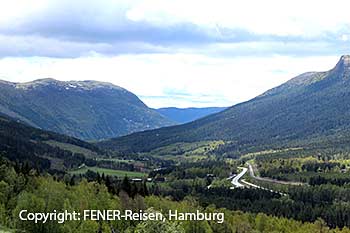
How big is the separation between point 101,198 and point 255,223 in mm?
57895

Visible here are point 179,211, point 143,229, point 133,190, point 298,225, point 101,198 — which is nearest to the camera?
point 143,229

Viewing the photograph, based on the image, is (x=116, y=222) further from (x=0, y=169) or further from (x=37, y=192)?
(x=0, y=169)

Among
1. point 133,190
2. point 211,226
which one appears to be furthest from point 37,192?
point 211,226

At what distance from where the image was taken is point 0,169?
147 m

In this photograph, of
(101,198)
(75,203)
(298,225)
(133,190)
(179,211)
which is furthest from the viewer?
(298,225)

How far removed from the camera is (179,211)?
529 feet

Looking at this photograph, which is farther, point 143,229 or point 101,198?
point 101,198

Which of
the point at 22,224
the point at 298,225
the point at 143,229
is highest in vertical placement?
the point at 143,229

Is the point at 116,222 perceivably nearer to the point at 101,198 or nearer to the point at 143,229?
the point at 101,198

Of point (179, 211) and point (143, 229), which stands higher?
point (143, 229)

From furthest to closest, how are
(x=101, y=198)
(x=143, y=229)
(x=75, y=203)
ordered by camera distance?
(x=101, y=198)
(x=75, y=203)
(x=143, y=229)

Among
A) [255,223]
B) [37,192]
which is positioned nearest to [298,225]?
[255,223]

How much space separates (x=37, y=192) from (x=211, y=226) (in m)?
52.7

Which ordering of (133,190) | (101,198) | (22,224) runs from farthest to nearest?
1. (133,190)
2. (101,198)
3. (22,224)
